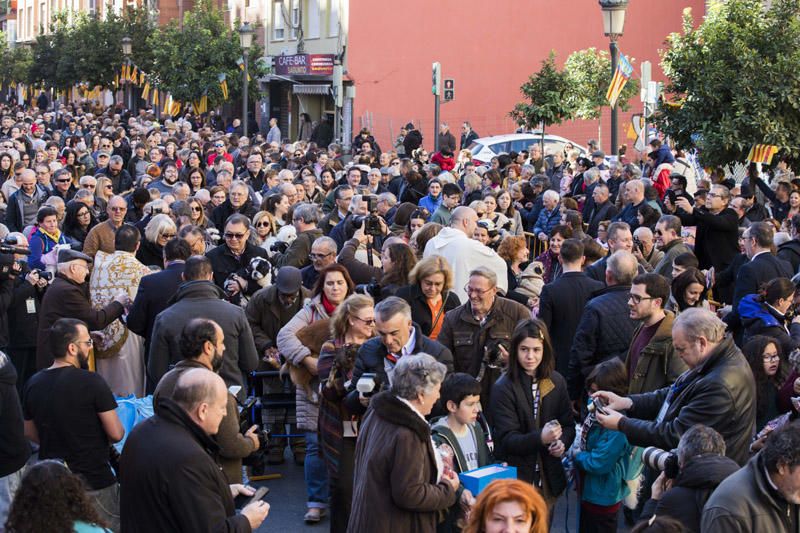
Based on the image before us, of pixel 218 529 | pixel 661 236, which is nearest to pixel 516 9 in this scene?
pixel 661 236

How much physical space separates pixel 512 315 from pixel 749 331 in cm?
190

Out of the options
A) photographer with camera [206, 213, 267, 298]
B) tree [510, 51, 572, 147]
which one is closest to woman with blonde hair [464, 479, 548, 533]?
photographer with camera [206, 213, 267, 298]

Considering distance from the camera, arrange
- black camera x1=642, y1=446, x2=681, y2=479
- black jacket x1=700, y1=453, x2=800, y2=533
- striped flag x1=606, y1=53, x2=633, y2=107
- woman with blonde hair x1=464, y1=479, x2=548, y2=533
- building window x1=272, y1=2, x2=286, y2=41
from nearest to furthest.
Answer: woman with blonde hair x1=464, y1=479, x2=548, y2=533 → black jacket x1=700, y1=453, x2=800, y2=533 → black camera x1=642, y1=446, x2=681, y2=479 → striped flag x1=606, y1=53, x2=633, y2=107 → building window x1=272, y1=2, x2=286, y2=41

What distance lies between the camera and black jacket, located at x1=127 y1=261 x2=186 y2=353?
342 inches

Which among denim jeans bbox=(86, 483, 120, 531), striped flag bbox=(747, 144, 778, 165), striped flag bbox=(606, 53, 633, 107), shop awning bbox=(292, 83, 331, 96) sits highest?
shop awning bbox=(292, 83, 331, 96)

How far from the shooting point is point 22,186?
14.7 metres

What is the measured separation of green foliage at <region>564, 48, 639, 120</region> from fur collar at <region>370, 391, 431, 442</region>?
23.1 meters

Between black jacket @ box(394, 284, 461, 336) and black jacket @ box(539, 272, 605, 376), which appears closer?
black jacket @ box(394, 284, 461, 336)

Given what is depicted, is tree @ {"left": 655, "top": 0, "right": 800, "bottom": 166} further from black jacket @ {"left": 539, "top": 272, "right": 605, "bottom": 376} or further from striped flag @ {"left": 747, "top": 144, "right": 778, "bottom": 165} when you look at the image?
black jacket @ {"left": 539, "top": 272, "right": 605, "bottom": 376}

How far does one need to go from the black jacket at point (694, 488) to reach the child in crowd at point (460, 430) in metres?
1.41

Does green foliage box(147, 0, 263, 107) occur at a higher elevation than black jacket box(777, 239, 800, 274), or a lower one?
higher

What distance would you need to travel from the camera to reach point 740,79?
15.8 meters

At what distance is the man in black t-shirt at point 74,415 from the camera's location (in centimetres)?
658

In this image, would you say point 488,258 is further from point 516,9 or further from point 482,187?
point 516,9
